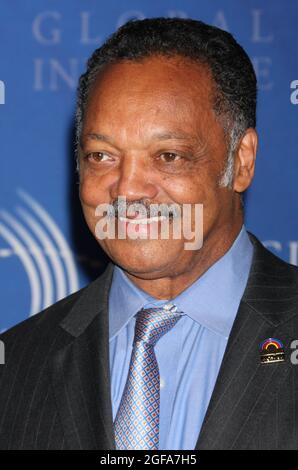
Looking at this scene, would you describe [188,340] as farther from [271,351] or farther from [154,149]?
[154,149]

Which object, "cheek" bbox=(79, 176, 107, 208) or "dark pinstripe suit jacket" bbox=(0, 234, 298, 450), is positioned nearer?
"dark pinstripe suit jacket" bbox=(0, 234, 298, 450)

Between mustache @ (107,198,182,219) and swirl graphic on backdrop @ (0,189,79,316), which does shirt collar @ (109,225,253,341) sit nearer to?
mustache @ (107,198,182,219)

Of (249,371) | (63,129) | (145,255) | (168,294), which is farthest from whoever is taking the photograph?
(63,129)

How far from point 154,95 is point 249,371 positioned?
2.49ft

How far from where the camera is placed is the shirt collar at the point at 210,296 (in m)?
2.52

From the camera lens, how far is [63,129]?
4176 millimetres

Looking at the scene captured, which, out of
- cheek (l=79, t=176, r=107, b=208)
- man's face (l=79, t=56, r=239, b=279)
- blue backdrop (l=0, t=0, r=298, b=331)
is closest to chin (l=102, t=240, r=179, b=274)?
man's face (l=79, t=56, r=239, b=279)

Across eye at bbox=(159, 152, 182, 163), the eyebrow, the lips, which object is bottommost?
the lips

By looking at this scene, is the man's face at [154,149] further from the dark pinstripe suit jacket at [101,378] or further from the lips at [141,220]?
the dark pinstripe suit jacket at [101,378]

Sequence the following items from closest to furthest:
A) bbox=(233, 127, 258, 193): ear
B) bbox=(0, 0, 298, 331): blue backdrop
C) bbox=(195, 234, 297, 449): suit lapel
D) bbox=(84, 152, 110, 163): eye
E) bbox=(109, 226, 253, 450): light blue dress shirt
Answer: bbox=(195, 234, 297, 449): suit lapel → bbox=(109, 226, 253, 450): light blue dress shirt → bbox=(84, 152, 110, 163): eye → bbox=(233, 127, 258, 193): ear → bbox=(0, 0, 298, 331): blue backdrop

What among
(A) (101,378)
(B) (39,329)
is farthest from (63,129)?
(A) (101,378)

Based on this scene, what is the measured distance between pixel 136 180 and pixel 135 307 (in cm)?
40

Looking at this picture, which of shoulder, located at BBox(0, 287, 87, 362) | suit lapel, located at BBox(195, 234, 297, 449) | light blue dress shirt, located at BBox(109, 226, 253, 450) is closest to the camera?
suit lapel, located at BBox(195, 234, 297, 449)

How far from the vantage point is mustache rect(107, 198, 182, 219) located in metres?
2.43
